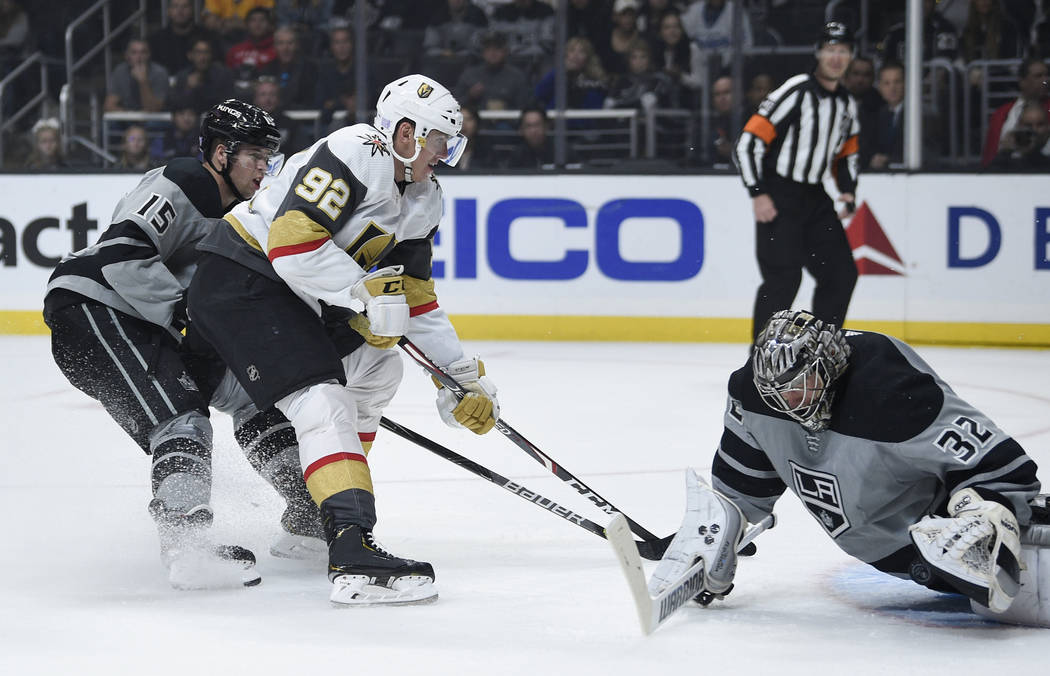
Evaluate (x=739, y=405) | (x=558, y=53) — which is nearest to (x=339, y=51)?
(x=558, y=53)

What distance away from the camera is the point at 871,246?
6.69m

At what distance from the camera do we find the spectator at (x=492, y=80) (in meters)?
7.31

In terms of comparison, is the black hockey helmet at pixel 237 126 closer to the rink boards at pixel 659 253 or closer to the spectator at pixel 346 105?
the rink boards at pixel 659 253

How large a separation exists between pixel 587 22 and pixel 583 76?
0.89ft

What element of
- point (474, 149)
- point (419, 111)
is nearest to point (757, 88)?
point (474, 149)

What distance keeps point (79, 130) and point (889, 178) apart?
408 cm

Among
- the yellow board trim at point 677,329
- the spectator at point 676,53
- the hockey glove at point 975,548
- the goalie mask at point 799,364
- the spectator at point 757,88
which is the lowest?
the yellow board trim at point 677,329

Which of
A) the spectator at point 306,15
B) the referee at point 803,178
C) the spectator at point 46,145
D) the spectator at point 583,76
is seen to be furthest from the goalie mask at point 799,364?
the spectator at point 46,145

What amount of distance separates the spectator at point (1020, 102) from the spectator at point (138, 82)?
4.18 m

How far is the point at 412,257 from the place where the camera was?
300 cm

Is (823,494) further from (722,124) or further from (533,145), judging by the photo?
(533,145)

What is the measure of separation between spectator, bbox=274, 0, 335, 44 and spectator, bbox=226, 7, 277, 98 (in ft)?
0.25

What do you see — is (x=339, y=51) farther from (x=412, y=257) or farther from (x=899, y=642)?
(x=899, y=642)

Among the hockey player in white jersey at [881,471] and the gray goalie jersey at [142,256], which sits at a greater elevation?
the gray goalie jersey at [142,256]
